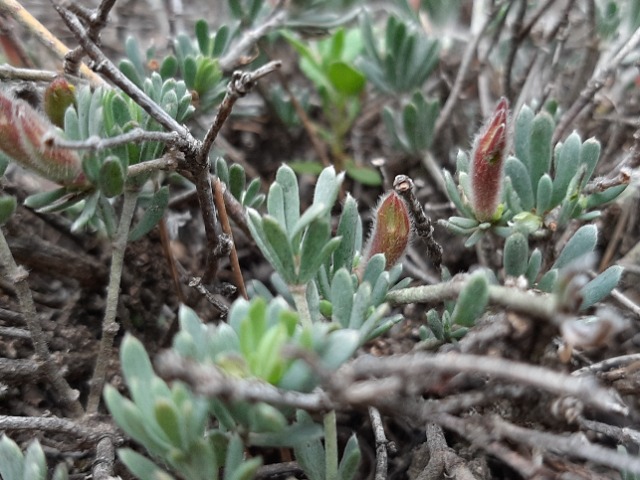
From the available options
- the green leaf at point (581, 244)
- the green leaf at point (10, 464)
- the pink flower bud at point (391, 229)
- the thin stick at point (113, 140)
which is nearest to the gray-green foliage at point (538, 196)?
the green leaf at point (581, 244)

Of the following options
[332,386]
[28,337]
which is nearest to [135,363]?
[332,386]

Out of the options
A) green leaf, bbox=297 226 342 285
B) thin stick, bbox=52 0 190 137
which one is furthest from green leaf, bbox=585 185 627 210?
thin stick, bbox=52 0 190 137

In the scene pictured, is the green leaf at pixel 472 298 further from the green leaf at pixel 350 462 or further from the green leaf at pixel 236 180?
the green leaf at pixel 236 180

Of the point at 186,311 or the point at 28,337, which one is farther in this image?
the point at 28,337

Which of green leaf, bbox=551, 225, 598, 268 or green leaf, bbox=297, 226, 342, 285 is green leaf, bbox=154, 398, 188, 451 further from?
green leaf, bbox=551, 225, 598, 268

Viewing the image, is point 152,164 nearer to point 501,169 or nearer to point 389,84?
point 501,169

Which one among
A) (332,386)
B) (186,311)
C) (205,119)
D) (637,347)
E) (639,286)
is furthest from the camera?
(205,119)
